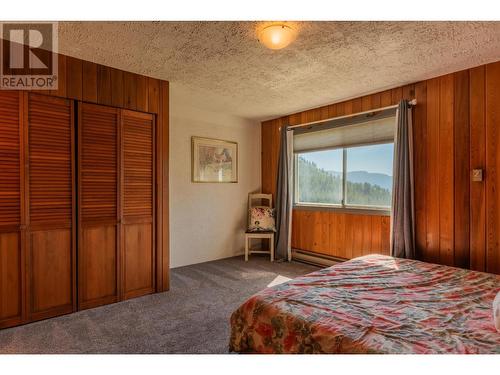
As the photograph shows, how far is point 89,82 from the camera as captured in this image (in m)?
2.61

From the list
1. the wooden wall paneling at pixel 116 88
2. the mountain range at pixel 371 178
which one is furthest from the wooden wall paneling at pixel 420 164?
the wooden wall paneling at pixel 116 88

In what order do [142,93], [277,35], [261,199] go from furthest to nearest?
[261,199] → [142,93] → [277,35]

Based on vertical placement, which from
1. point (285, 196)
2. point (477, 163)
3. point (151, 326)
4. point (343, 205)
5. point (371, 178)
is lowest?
point (151, 326)

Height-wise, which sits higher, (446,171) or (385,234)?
(446,171)

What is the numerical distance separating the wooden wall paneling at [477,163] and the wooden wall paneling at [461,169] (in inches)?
1.4

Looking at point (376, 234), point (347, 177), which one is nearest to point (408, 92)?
point (347, 177)

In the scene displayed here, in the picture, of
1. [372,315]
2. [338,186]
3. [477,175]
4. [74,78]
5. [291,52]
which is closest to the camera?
[372,315]

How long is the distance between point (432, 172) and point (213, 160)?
2945mm

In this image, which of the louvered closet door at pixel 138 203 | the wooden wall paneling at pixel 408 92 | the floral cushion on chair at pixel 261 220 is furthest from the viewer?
the floral cushion on chair at pixel 261 220

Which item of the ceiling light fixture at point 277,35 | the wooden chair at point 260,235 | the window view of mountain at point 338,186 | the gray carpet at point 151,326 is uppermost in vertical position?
the ceiling light fixture at point 277,35

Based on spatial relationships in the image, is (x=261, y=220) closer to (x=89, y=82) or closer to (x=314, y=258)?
(x=314, y=258)

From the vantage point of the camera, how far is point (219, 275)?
12.0 feet

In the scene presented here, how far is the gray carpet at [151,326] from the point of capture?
2002 mm

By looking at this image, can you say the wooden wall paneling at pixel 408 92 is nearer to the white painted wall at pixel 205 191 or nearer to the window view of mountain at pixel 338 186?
the window view of mountain at pixel 338 186
